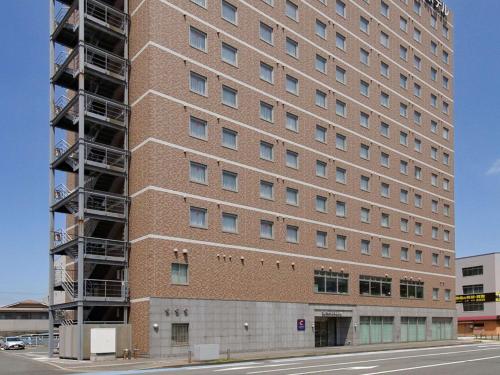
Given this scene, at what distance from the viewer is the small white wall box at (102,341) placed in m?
40.1

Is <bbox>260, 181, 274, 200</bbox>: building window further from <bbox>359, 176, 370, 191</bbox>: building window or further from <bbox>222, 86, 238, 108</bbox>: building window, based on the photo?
<bbox>359, 176, 370, 191</bbox>: building window

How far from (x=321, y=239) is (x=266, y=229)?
314 inches

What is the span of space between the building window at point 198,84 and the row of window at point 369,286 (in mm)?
19496

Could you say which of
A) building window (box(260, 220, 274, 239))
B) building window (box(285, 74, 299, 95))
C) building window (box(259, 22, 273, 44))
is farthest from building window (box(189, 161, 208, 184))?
building window (box(259, 22, 273, 44))

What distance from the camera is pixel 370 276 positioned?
6219 cm

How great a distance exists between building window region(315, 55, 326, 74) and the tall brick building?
18 centimetres

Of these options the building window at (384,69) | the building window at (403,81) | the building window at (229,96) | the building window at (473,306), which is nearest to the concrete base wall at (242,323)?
the building window at (229,96)

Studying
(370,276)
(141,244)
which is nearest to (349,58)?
(370,276)

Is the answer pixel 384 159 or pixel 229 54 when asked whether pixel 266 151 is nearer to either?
pixel 229 54

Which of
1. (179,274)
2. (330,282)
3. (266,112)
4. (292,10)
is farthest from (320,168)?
(179,274)

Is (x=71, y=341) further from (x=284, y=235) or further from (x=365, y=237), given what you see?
(x=365, y=237)

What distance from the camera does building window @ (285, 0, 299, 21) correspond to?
56.2m

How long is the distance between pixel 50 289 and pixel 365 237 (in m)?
31.2

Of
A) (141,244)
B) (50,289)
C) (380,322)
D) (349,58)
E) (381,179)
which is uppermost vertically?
(349,58)
